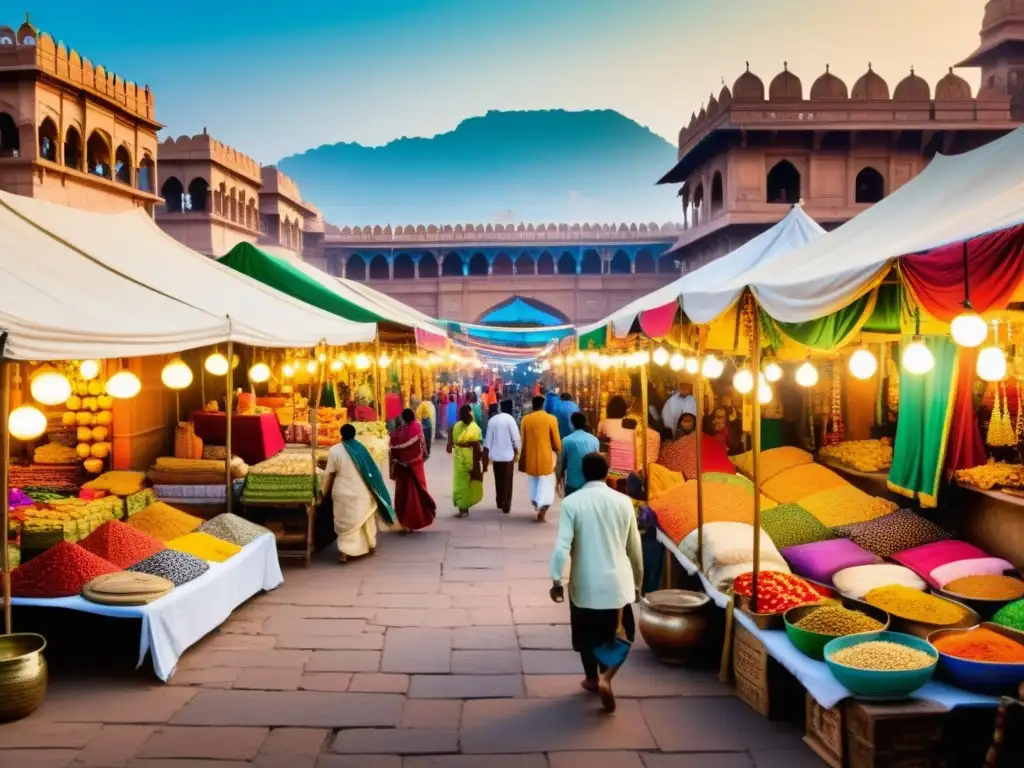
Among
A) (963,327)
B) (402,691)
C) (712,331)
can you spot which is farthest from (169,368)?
(963,327)

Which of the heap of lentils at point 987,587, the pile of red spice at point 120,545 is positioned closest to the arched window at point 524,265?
the pile of red spice at point 120,545

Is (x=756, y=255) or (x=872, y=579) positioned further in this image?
(x=756, y=255)

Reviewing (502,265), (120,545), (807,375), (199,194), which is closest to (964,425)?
(807,375)

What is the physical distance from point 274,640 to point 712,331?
4.34 meters

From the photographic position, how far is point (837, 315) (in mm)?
5137

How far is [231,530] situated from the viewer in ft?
19.0

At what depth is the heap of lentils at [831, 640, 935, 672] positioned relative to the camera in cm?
329

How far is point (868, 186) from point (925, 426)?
68.0ft

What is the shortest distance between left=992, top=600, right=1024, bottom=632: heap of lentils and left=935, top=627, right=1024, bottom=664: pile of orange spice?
10.3 inches

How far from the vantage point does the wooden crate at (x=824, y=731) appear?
3.34m

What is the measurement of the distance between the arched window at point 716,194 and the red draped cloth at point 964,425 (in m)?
19.5

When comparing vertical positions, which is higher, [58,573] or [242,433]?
[242,433]

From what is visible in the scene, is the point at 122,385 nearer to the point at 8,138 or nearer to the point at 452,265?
the point at 8,138

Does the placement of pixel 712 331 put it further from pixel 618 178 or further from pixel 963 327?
pixel 618 178
